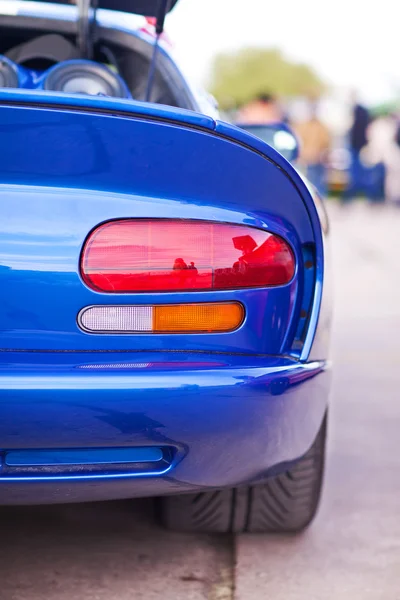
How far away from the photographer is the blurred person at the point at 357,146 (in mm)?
19234

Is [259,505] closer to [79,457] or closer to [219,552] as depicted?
[219,552]

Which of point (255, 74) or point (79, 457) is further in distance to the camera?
point (255, 74)

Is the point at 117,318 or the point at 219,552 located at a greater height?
the point at 117,318

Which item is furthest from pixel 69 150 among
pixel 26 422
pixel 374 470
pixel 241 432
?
pixel 374 470

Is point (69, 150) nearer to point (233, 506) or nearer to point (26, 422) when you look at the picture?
point (26, 422)

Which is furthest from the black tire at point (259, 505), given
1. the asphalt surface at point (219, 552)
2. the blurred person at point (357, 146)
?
the blurred person at point (357, 146)

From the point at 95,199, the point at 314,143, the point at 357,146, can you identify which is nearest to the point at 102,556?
the point at 95,199

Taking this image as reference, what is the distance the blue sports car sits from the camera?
191 cm

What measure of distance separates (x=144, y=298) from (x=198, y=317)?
0.13 metres

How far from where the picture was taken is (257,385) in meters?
2.03

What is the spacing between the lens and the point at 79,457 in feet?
6.47

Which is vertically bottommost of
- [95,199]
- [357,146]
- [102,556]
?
[102,556]

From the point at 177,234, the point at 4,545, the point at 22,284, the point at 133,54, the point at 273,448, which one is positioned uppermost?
the point at 133,54

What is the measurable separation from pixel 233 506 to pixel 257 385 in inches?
27.7
